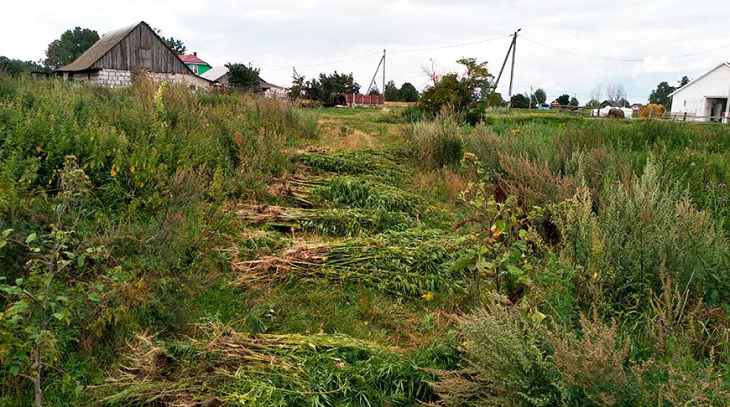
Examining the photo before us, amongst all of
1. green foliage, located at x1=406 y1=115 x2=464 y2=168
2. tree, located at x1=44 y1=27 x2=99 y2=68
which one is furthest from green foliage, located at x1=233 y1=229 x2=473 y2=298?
tree, located at x1=44 y1=27 x2=99 y2=68

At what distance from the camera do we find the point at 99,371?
2395 mm

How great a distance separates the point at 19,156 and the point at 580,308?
407cm

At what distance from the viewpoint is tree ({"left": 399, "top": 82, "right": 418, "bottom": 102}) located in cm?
3727

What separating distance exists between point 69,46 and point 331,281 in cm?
7786

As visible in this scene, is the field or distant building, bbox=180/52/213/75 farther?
distant building, bbox=180/52/213/75

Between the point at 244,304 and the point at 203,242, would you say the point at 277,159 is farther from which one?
the point at 244,304

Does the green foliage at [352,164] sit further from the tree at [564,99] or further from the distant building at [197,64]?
the distant building at [197,64]

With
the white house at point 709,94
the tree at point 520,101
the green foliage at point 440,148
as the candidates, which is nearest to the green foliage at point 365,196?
the green foliage at point 440,148

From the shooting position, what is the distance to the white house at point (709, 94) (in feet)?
123

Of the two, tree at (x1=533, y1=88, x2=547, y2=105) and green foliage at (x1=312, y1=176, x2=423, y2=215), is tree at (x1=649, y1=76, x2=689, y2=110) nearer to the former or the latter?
tree at (x1=533, y1=88, x2=547, y2=105)

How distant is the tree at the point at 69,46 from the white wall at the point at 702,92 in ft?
226

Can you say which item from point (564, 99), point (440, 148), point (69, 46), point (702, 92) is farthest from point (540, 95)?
point (69, 46)

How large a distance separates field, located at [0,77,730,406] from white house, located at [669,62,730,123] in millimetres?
40238

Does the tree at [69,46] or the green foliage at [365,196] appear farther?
the tree at [69,46]
